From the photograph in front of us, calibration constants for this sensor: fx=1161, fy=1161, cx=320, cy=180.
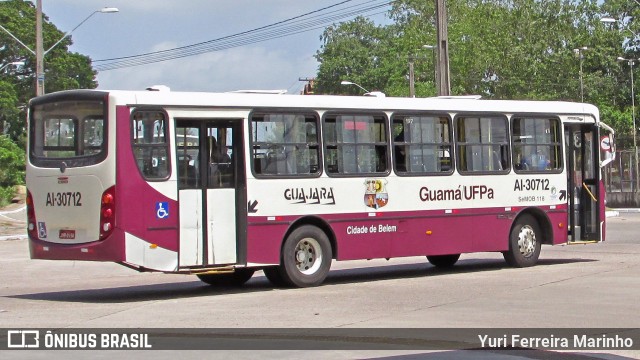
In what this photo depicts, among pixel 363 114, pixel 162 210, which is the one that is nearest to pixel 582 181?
pixel 363 114

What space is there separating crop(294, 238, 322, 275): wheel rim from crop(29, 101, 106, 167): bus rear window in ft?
11.1

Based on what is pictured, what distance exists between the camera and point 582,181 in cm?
2122

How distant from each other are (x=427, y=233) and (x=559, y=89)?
66083 millimetres

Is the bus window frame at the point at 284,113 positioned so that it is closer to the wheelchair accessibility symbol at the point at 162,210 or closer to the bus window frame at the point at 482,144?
the wheelchair accessibility symbol at the point at 162,210

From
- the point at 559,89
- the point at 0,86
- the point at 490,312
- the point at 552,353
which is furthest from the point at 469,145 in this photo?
the point at 559,89

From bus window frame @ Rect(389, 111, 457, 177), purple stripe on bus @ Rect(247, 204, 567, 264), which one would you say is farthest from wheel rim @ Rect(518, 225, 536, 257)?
bus window frame @ Rect(389, 111, 457, 177)

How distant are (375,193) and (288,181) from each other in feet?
5.59

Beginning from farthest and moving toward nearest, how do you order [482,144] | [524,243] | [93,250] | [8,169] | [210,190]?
[8,169], [524,243], [482,144], [210,190], [93,250]

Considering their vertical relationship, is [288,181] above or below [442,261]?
above

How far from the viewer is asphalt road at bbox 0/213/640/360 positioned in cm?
1253

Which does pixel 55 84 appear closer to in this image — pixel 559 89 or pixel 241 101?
pixel 559 89

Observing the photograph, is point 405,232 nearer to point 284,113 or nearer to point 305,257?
point 305,257

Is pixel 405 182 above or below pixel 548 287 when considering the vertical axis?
above

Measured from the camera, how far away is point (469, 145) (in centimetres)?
1934
